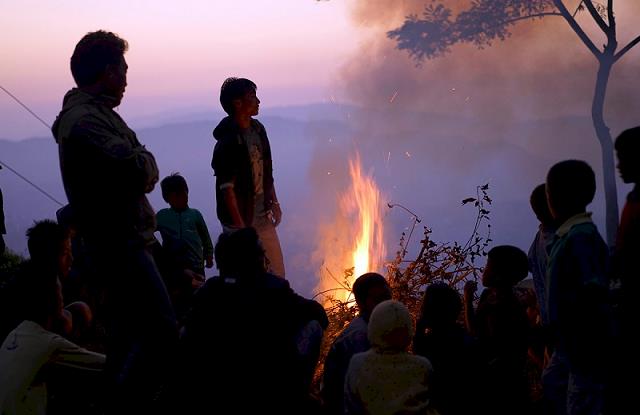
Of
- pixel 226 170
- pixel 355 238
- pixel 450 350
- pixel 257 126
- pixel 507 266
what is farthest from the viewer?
pixel 355 238

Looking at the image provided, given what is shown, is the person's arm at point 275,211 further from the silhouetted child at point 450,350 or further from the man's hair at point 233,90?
the silhouetted child at point 450,350

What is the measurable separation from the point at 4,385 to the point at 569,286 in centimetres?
314

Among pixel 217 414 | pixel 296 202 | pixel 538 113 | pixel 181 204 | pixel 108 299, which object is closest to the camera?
pixel 217 414

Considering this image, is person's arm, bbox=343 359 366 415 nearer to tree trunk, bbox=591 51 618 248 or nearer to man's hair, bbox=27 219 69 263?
man's hair, bbox=27 219 69 263

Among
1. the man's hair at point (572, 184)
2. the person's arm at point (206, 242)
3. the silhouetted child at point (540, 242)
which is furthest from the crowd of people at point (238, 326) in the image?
the person's arm at point (206, 242)

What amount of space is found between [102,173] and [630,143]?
289 cm

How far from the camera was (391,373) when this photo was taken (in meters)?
4.05

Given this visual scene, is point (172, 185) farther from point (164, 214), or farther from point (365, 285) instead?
point (365, 285)

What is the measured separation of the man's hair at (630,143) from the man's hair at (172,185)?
480cm

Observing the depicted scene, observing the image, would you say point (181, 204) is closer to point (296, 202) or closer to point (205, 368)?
point (205, 368)

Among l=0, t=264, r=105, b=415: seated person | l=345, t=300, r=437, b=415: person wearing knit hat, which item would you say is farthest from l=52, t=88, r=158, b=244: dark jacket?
l=345, t=300, r=437, b=415: person wearing knit hat

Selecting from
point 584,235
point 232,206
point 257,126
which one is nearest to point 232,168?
point 232,206

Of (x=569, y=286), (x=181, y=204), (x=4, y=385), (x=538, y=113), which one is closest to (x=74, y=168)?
(x=4, y=385)

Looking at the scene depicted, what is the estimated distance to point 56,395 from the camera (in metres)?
4.59
